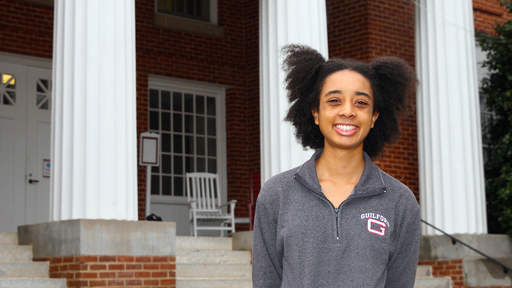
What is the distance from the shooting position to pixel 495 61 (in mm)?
10656

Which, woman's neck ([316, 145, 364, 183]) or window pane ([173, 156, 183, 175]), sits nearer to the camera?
woman's neck ([316, 145, 364, 183])

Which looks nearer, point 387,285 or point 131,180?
point 387,285

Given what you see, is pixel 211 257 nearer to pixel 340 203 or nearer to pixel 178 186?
pixel 178 186

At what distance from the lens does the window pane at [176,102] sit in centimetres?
1160

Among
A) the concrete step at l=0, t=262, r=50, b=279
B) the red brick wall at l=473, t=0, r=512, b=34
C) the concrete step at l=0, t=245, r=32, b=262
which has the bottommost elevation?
the concrete step at l=0, t=262, r=50, b=279

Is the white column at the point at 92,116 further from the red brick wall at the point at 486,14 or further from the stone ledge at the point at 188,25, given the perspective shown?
the red brick wall at the point at 486,14

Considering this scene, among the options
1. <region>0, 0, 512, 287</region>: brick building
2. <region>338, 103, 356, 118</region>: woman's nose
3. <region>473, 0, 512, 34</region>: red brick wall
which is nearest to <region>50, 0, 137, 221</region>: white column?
<region>0, 0, 512, 287</region>: brick building

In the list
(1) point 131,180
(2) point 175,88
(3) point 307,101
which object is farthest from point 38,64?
(3) point 307,101

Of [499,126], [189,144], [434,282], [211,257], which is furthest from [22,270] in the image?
[499,126]

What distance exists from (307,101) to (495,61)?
352 inches

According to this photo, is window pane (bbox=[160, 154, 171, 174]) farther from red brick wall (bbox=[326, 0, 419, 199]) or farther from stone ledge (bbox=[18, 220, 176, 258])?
stone ledge (bbox=[18, 220, 176, 258])

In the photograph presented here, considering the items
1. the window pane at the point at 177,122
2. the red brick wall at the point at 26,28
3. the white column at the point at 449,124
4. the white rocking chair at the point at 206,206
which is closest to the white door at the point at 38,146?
the red brick wall at the point at 26,28

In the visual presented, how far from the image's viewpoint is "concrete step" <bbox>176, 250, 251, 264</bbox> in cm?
806

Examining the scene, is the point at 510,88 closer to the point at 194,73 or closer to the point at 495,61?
the point at 495,61
